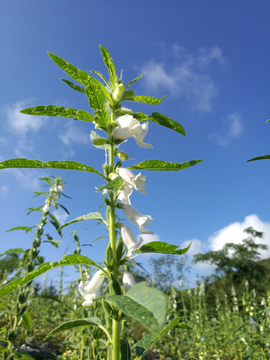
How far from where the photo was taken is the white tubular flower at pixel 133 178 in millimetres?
1069

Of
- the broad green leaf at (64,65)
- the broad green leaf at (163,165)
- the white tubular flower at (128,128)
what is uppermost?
the broad green leaf at (64,65)

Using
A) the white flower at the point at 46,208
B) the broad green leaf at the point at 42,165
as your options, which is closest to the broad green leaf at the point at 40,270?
the broad green leaf at the point at 42,165

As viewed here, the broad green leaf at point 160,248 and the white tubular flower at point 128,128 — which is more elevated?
the white tubular flower at point 128,128

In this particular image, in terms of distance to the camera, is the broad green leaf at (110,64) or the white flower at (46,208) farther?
the white flower at (46,208)

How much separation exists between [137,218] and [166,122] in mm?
518

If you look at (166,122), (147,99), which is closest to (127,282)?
(166,122)

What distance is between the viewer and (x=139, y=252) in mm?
1061

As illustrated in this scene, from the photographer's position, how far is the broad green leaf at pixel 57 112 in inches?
46.5

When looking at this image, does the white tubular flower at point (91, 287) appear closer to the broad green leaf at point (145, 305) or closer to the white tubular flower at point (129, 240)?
the white tubular flower at point (129, 240)

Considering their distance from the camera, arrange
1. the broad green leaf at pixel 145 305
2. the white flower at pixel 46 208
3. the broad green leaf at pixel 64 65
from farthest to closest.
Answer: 1. the white flower at pixel 46 208
2. the broad green leaf at pixel 64 65
3. the broad green leaf at pixel 145 305

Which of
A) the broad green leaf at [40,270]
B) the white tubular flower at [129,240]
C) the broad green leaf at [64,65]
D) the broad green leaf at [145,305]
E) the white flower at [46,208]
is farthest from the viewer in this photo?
the white flower at [46,208]

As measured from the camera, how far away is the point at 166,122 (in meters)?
1.30

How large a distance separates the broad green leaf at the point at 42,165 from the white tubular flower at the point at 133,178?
133 mm

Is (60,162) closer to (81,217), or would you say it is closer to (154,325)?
(81,217)
